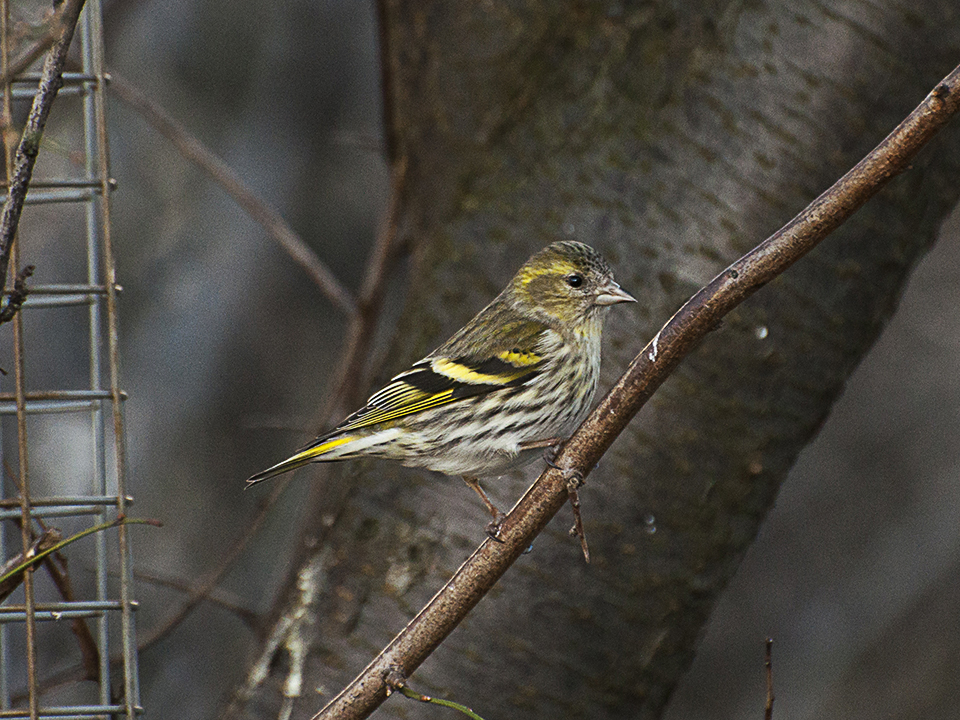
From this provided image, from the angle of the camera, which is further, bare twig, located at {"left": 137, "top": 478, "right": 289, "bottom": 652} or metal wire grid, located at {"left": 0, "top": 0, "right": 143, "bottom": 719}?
bare twig, located at {"left": 137, "top": 478, "right": 289, "bottom": 652}

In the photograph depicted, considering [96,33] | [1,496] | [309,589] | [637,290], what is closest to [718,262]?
[637,290]

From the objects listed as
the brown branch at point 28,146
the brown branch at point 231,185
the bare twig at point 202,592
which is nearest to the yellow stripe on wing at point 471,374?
the bare twig at point 202,592

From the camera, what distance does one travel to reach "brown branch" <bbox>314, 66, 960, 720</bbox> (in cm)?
200

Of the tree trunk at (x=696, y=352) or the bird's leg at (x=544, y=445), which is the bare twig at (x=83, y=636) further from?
the bird's leg at (x=544, y=445)

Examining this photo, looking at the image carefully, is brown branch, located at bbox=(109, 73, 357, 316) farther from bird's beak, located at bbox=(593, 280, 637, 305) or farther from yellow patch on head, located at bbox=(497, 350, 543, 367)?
bird's beak, located at bbox=(593, 280, 637, 305)

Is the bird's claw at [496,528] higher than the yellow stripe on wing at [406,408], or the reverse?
the yellow stripe on wing at [406,408]

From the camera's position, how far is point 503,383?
3322 millimetres

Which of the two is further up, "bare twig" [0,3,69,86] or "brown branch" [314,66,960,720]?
"bare twig" [0,3,69,86]

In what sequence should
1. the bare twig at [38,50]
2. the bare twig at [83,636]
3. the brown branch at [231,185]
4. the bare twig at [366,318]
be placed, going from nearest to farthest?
the bare twig at [38,50] → the bare twig at [83,636] → the brown branch at [231,185] → the bare twig at [366,318]

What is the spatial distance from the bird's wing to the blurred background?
3.50 meters

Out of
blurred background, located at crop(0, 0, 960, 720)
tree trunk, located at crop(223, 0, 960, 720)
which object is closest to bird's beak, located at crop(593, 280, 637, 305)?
tree trunk, located at crop(223, 0, 960, 720)

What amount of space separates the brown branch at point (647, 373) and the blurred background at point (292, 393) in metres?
4.65

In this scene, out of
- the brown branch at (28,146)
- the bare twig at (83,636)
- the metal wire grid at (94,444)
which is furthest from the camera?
the bare twig at (83,636)

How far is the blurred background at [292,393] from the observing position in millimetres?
6797
